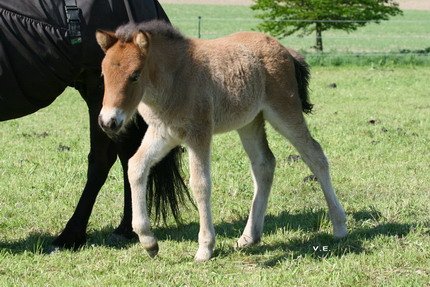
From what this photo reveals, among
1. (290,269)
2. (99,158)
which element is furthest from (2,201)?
(290,269)

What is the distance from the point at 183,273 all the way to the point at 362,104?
903cm

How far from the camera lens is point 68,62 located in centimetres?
553

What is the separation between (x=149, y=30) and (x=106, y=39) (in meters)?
0.38

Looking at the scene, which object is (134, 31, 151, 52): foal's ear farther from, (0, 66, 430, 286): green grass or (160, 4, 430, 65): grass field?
(160, 4, 430, 65): grass field

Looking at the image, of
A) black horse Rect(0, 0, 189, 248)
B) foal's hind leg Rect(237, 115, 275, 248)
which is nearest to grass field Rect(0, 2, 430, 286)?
foal's hind leg Rect(237, 115, 275, 248)

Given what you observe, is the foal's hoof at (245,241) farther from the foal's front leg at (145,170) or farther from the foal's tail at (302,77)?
the foal's tail at (302,77)

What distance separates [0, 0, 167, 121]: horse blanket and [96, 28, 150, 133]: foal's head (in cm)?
72

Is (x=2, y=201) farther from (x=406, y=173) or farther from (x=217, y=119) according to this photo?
(x=406, y=173)

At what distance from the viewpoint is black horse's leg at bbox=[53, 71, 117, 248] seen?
573 centimetres

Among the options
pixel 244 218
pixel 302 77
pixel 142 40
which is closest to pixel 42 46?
pixel 142 40

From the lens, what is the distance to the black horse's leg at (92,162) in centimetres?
573

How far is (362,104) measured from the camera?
13445 millimetres

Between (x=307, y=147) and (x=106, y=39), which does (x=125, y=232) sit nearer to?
(x=307, y=147)

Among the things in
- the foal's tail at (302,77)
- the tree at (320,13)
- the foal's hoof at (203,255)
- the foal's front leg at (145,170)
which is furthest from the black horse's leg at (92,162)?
the tree at (320,13)
